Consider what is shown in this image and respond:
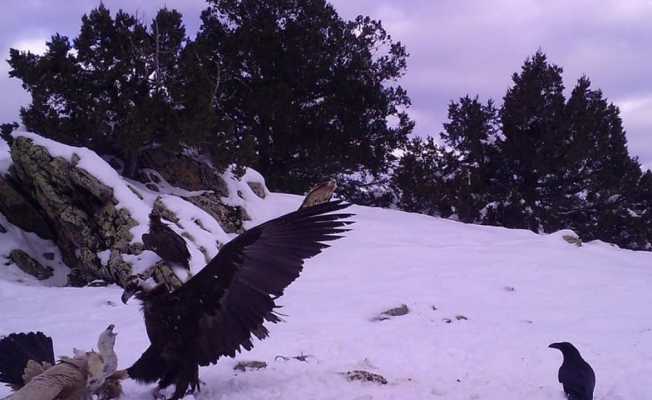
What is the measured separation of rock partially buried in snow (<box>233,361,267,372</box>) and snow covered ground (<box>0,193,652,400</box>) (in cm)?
7

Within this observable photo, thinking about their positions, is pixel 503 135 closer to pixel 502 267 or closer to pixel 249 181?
pixel 249 181

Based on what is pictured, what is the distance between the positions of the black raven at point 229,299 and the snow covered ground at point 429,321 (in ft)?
1.09

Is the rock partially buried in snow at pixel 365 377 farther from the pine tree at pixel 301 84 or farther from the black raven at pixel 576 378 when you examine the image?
the pine tree at pixel 301 84

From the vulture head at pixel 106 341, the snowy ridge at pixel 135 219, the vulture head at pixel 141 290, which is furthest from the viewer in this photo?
the snowy ridge at pixel 135 219

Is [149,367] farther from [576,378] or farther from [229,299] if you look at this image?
[576,378]

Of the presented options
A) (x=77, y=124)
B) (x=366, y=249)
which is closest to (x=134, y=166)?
(x=77, y=124)

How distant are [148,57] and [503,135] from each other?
17124 mm

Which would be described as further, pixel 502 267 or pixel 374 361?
pixel 502 267

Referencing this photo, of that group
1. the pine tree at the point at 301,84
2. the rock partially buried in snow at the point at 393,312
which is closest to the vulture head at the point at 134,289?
the rock partially buried in snow at the point at 393,312

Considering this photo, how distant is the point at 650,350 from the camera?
6.04 meters

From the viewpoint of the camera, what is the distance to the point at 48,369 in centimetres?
309

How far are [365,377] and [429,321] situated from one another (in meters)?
2.83

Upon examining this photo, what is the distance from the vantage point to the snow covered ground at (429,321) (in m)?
4.53

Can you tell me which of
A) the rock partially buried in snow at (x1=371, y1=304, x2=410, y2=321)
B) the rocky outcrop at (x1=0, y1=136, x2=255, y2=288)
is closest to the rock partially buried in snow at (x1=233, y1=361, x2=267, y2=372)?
the rock partially buried in snow at (x1=371, y1=304, x2=410, y2=321)
